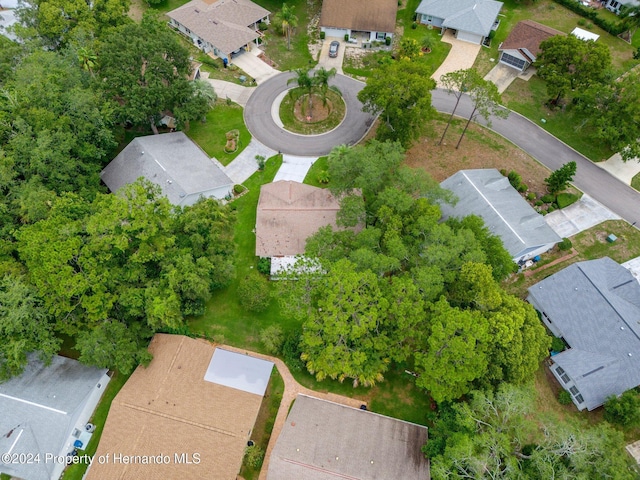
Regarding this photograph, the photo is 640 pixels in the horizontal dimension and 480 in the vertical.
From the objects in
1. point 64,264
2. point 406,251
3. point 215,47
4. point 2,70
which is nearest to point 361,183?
point 406,251

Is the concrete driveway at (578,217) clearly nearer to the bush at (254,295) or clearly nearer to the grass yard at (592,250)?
the grass yard at (592,250)

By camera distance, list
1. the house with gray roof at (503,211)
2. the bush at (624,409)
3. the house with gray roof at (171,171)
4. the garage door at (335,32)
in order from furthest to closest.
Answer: the garage door at (335,32)
the house with gray roof at (171,171)
the house with gray roof at (503,211)
the bush at (624,409)

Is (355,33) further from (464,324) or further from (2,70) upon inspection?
(464,324)

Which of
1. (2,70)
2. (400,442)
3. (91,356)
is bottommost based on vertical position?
(91,356)

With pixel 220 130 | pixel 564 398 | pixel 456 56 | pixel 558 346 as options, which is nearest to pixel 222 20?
pixel 220 130

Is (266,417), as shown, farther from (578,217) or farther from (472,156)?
(578,217)

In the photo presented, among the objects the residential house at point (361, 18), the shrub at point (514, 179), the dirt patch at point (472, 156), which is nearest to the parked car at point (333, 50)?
the residential house at point (361, 18)
